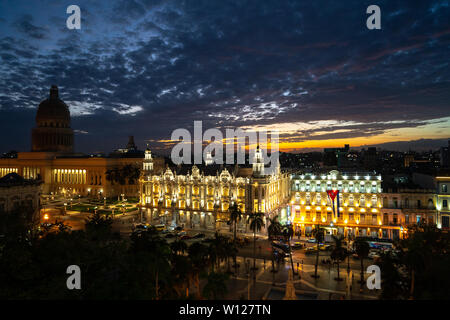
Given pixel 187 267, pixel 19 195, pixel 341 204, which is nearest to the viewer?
pixel 187 267

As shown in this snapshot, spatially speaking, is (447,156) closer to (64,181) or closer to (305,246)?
(305,246)

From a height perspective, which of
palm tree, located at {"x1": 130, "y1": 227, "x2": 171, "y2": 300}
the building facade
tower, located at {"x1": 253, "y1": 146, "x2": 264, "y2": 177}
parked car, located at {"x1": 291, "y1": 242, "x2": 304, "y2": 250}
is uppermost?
tower, located at {"x1": 253, "y1": 146, "x2": 264, "y2": 177}

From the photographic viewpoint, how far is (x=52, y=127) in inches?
6004

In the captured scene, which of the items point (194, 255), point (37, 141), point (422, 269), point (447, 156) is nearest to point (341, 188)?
point (422, 269)

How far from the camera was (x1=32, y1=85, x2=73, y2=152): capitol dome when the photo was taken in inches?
5945

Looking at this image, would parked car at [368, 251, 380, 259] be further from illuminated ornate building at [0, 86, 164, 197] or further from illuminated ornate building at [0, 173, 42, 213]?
illuminated ornate building at [0, 86, 164, 197]

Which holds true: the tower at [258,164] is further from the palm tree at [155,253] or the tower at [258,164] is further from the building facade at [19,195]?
the building facade at [19,195]

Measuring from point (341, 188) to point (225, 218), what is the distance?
3433 centimetres

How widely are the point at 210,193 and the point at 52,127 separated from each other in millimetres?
113496

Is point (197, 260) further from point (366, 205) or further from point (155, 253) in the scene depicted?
point (366, 205)

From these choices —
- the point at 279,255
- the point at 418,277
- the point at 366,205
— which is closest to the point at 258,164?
the point at 279,255

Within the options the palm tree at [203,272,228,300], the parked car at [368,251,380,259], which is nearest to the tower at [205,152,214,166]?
the parked car at [368,251,380,259]

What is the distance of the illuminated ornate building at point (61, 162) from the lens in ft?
448

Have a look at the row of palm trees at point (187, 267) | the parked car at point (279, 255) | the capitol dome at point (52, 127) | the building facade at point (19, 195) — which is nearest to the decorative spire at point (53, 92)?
the capitol dome at point (52, 127)
